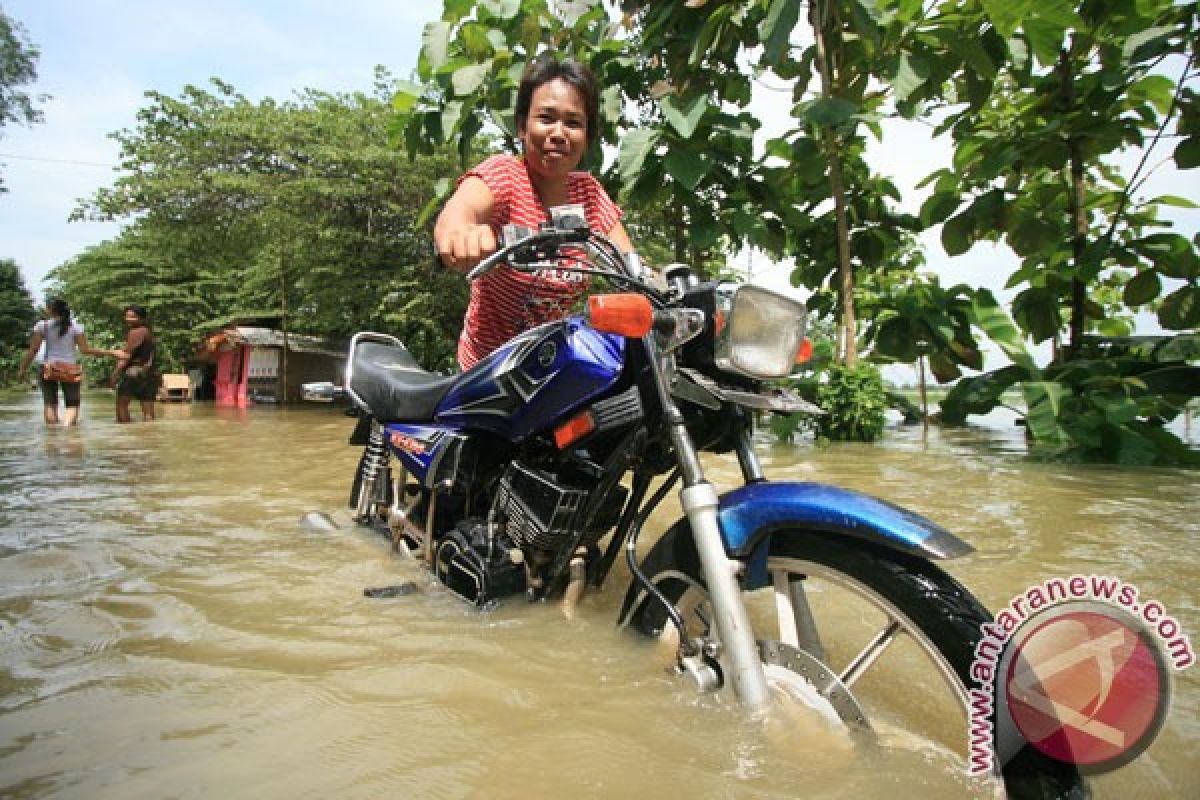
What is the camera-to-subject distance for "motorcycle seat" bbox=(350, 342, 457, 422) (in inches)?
92.2

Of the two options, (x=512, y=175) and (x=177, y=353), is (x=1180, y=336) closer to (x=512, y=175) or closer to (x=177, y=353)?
(x=512, y=175)

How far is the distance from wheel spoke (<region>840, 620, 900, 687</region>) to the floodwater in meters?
0.13

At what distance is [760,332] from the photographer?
1485mm

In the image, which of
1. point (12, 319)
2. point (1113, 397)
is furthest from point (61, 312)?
point (12, 319)

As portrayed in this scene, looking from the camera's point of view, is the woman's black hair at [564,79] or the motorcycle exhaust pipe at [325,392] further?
the motorcycle exhaust pipe at [325,392]

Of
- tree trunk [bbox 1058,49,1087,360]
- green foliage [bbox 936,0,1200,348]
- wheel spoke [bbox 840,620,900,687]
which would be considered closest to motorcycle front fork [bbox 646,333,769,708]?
wheel spoke [bbox 840,620,900,687]

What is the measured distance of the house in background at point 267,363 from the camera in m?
20.0

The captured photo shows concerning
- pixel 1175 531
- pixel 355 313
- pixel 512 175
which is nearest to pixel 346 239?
pixel 355 313

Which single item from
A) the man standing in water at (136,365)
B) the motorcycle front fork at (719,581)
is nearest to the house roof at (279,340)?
the man standing in water at (136,365)

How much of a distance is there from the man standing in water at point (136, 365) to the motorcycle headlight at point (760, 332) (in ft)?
32.5

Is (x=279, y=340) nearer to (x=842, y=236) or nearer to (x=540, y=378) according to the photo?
(x=842, y=236)

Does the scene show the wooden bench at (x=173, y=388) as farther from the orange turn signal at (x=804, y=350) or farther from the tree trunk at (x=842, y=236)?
the orange turn signal at (x=804, y=350)

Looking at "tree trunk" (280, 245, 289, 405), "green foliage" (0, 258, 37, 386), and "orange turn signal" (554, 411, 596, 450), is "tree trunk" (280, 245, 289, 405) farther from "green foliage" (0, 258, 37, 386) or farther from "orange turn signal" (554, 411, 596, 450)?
"green foliage" (0, 258, 37, 386)

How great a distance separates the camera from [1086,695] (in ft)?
3.56
